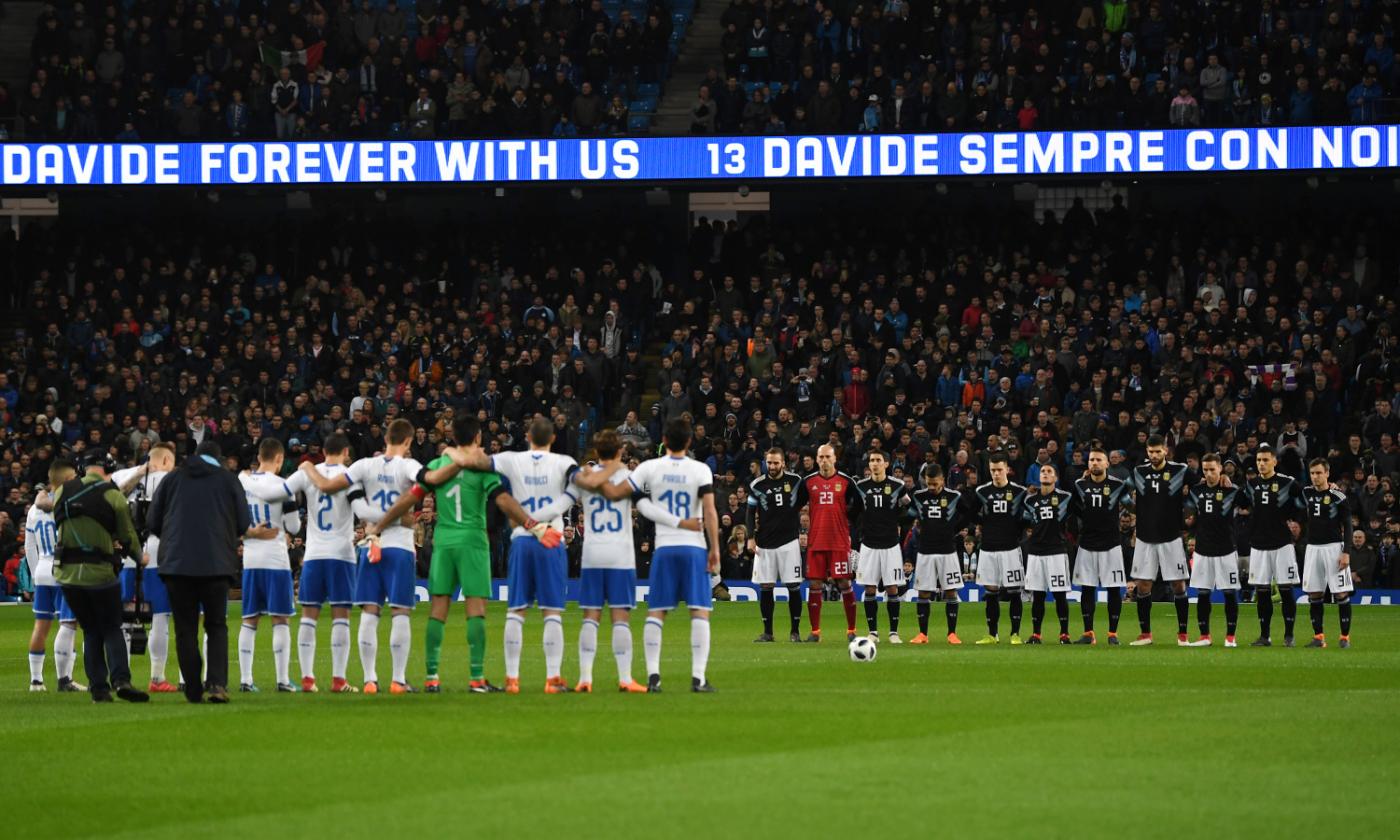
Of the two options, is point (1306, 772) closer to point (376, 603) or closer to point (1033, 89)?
point (376, 603)

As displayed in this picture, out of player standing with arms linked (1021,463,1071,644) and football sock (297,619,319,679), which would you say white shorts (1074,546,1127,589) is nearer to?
player standing with arms linked (1021,463,1071,644)

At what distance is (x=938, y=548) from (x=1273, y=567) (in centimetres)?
399

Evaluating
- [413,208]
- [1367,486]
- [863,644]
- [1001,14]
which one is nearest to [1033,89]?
[1001,14]

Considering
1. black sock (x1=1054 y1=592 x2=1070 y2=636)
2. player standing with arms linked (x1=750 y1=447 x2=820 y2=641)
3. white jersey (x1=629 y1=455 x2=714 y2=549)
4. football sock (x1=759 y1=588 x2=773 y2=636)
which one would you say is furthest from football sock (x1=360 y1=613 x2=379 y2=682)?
black sock (x1=1054 y1=592 x2=1070 y2=636)

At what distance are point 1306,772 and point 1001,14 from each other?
106 ft

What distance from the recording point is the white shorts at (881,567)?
2552cm

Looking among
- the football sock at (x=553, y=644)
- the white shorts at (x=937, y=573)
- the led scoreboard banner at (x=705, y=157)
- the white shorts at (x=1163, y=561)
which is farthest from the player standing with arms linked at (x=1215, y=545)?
the led scoreboard banner at (x=705, y=157)

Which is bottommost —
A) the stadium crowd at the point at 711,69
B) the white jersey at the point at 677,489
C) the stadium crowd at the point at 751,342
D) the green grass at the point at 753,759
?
the green grass at the point at 753,759

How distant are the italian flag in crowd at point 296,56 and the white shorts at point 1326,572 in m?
27.5

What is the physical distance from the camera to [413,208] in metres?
47.1

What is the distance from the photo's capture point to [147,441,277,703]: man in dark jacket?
16.6 metres

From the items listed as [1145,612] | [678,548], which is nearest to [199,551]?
[678,548]

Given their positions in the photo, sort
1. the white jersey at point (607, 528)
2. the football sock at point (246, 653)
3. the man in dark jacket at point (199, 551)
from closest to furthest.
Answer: the man in dark jacket at point (199, 551), the white jersey at point (607, 528), the football sock at point (246, 653)

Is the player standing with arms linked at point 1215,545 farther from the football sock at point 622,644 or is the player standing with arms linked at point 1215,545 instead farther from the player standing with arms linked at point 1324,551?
the football sock at point 622,644
